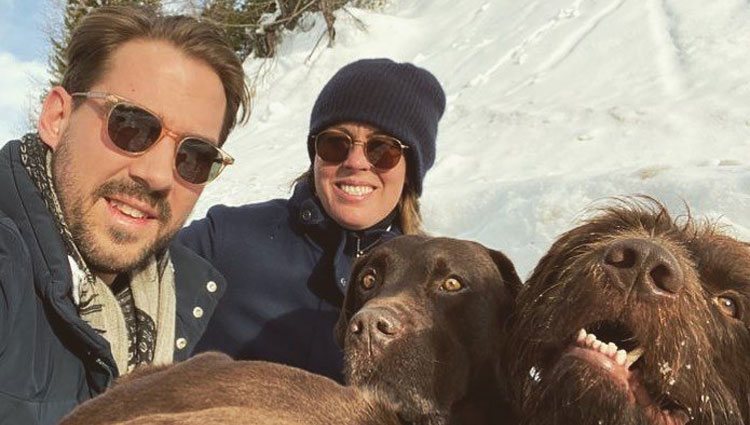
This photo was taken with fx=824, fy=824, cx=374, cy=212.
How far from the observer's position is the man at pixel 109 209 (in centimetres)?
278

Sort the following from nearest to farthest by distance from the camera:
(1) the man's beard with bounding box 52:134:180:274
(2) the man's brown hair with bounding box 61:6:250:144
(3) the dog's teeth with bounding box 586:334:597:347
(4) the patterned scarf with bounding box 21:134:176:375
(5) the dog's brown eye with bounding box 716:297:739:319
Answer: (3) the dog's teeth with bounding box 586:334:597:347, (5) the dog's brown eye with bounding box 716:297:739:319, (4) the patterned scarf with bounding box 21:134:176:375, (1) the man's beard with bounding box 52:134:180:274, (2) the man's brown hair with bounding box 61:6:250:144

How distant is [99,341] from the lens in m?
2.92

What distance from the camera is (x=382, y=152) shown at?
4.24 meters

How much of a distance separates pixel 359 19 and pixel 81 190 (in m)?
19.6

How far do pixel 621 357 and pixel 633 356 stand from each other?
0.04 metres

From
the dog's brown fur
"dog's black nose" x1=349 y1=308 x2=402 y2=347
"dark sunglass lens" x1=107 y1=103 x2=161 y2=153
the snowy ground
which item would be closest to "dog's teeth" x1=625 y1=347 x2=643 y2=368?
the dog's brown fur

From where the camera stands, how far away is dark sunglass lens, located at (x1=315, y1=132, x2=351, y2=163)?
422 cm

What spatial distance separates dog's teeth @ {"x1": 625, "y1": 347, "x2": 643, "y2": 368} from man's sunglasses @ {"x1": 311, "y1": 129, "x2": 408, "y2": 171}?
2103 millimetres

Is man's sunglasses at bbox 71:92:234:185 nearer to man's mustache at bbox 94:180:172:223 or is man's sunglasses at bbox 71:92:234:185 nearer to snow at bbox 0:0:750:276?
man's mustache at bbox 94:180:172:223

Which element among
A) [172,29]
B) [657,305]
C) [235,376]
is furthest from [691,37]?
[235,376]

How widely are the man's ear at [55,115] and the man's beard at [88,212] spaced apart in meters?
0.07

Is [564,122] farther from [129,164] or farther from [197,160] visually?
[129,164]

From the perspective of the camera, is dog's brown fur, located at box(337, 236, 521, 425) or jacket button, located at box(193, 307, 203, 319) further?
jacket button, located at box(193, 307, 203, 319)

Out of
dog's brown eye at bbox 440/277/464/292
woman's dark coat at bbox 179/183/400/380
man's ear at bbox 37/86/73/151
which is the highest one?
man's ear at bbox 37/86/73/151
